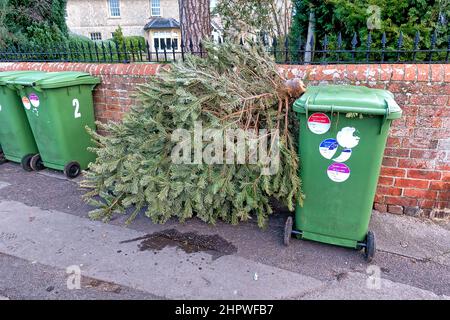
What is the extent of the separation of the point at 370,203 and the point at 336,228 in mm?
353

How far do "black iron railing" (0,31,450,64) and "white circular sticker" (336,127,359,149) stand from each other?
124cm

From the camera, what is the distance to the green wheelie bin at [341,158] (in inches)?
92.9

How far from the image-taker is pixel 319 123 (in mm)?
2455

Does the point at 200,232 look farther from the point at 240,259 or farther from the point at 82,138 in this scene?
the point at 82,138

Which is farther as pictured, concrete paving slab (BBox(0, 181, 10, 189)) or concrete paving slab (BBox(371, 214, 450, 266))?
concrete paving slab (BBox(0, 181, 10, 189))

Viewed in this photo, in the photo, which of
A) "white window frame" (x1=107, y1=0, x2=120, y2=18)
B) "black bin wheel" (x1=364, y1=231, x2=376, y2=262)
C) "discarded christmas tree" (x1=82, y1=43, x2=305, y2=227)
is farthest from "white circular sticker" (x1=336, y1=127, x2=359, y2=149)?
"white window frame" (x1=107, y1=0, x2=120, y2=18)

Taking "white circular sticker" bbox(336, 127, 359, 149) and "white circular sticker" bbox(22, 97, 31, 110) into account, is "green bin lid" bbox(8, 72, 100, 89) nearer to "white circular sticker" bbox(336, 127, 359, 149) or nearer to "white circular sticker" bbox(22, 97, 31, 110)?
"white circular sticker" bbox(22, 97, 31, 110)

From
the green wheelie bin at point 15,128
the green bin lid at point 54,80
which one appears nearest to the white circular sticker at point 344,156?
the green bin lid at point 54,80

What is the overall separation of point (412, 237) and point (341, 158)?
4.17ft

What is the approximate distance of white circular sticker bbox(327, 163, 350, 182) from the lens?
2.52 meters

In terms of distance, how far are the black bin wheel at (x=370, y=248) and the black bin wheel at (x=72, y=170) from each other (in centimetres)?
374

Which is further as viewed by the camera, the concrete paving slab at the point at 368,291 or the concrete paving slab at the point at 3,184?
the concrete paving slab at the point at 3,184

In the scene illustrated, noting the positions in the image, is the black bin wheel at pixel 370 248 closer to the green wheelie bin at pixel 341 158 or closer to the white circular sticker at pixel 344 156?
the green wheelie bin at pixel 341 158

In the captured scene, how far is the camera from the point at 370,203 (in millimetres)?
2619
